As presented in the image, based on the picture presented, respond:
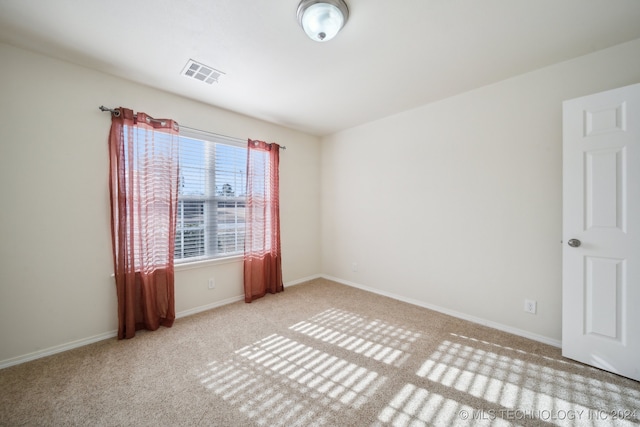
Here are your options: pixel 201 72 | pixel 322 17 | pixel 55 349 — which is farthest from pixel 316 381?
pixel 201 72

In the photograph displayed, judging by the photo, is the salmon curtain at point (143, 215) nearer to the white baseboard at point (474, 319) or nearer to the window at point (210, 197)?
the window at point (210, 197)

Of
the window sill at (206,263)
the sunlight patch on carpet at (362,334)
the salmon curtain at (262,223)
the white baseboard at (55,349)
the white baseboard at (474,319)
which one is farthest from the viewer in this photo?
the salmon curtain at (262,223)

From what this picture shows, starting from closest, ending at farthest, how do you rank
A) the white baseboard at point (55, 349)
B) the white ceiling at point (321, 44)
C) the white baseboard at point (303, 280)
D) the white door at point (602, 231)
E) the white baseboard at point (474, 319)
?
the white ceiling at point (321, 44) → the white door at point (602, 231) → the white baseboard at point (55, 349) → the white baseboard at point (474, 319) → the white baseboard at point (303, 280)

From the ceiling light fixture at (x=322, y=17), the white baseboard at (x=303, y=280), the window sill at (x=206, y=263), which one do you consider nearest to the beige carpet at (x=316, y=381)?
the window sill at (x=206, y=263)

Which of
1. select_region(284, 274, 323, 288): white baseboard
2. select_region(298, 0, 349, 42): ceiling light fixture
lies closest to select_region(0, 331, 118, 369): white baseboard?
select_region(284, 274, 323, 288): white baseboard

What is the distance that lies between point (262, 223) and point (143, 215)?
4.39ft

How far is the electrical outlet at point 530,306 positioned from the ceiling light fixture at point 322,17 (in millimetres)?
2771

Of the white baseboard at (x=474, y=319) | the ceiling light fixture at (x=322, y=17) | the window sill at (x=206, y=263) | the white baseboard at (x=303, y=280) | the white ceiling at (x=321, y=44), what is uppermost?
the white ceiling at (x=321, y=44)

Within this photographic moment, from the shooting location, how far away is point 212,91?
2.58 metres

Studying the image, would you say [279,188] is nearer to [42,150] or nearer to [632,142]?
[42,150]

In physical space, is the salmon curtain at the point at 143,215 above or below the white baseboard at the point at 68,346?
above

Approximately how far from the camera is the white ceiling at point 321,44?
1523 mm

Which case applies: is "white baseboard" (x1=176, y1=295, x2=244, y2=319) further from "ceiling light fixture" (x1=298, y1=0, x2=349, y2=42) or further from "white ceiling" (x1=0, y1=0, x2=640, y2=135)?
"ceiling light fixture" (x1=298, y1=0, x2=349, y2=42)

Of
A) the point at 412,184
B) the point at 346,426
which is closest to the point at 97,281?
the point at 346,426
